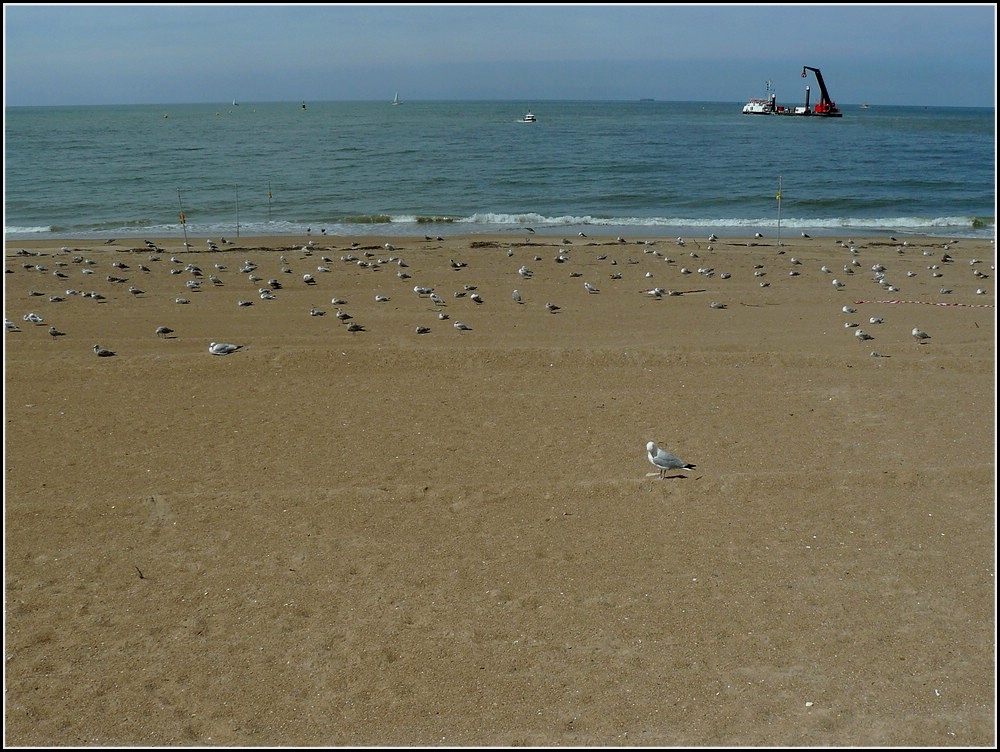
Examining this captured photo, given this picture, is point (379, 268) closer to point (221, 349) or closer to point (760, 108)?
point (221, 349)

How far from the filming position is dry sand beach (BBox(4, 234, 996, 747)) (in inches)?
182

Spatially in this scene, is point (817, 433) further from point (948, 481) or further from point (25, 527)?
point (25, 527)

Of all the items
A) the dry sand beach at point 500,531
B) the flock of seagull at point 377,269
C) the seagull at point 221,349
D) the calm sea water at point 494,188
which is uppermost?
the calm sea water at point 494,188

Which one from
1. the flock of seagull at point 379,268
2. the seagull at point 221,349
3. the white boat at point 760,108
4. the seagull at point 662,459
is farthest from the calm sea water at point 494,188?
the white boat at point 760,108

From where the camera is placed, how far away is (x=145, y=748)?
4309 millimetres

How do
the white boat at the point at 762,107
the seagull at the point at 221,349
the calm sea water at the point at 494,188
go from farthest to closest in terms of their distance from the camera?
1. the white boat at the point at 762,107
2. the calm sea water at the point at 494,188
3. the seagull at the point at 221,349

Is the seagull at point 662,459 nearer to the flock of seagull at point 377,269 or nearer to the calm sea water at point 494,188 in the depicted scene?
the flock of seagull at point 377,269

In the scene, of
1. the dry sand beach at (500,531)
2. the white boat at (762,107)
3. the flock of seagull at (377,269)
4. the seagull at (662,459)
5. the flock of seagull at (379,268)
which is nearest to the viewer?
the dry sand beach at (500,531)

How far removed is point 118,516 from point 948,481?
6390 millimetres

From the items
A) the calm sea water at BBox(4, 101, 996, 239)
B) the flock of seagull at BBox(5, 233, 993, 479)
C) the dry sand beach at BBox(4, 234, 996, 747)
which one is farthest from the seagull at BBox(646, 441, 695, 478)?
the calm sea water at BBox(4, 101, 996, 239)

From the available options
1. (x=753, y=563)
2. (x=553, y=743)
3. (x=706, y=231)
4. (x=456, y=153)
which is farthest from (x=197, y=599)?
(x=456, y=153)

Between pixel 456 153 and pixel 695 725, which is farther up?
pixel 456 153

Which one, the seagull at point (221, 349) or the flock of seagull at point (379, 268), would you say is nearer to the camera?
the seagull at point (221, 349)

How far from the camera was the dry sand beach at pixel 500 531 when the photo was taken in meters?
4.62
